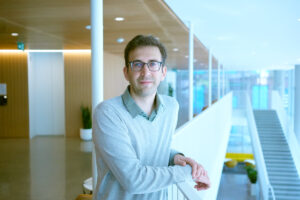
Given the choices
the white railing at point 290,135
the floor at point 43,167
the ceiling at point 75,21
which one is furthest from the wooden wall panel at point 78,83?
the white railing at point 290,135

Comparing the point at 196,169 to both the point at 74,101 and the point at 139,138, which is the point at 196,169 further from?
the point at 74,101

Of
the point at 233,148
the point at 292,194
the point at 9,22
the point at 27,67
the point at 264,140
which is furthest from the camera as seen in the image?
the point at 233,148

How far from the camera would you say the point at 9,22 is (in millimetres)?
4816

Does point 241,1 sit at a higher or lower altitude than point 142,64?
higher

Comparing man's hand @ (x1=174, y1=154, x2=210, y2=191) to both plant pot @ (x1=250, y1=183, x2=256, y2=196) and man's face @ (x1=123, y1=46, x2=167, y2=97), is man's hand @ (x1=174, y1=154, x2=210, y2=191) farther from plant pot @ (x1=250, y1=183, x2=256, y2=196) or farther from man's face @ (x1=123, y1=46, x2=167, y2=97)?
plant pot @ (x1=250, y1=183, x2=256, y2=196)

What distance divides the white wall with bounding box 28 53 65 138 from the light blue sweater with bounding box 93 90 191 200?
27.8 ft

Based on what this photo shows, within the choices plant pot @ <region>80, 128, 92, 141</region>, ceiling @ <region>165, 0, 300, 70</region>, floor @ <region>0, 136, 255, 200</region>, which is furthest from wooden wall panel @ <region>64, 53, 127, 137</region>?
ceiling @ <region>165, 0, 300, 70</region>

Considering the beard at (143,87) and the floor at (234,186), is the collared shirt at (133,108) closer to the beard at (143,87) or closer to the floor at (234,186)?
the beard at (143,87)

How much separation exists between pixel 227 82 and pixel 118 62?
15869 millimetres

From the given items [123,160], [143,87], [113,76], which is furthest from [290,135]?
[123,160]

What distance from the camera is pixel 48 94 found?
30.2 feet

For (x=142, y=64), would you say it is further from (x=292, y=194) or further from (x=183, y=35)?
(x=292, y=194)

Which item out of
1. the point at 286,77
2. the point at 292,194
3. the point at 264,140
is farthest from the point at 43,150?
the point at 286,77

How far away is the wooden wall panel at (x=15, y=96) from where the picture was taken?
8.59 metres
